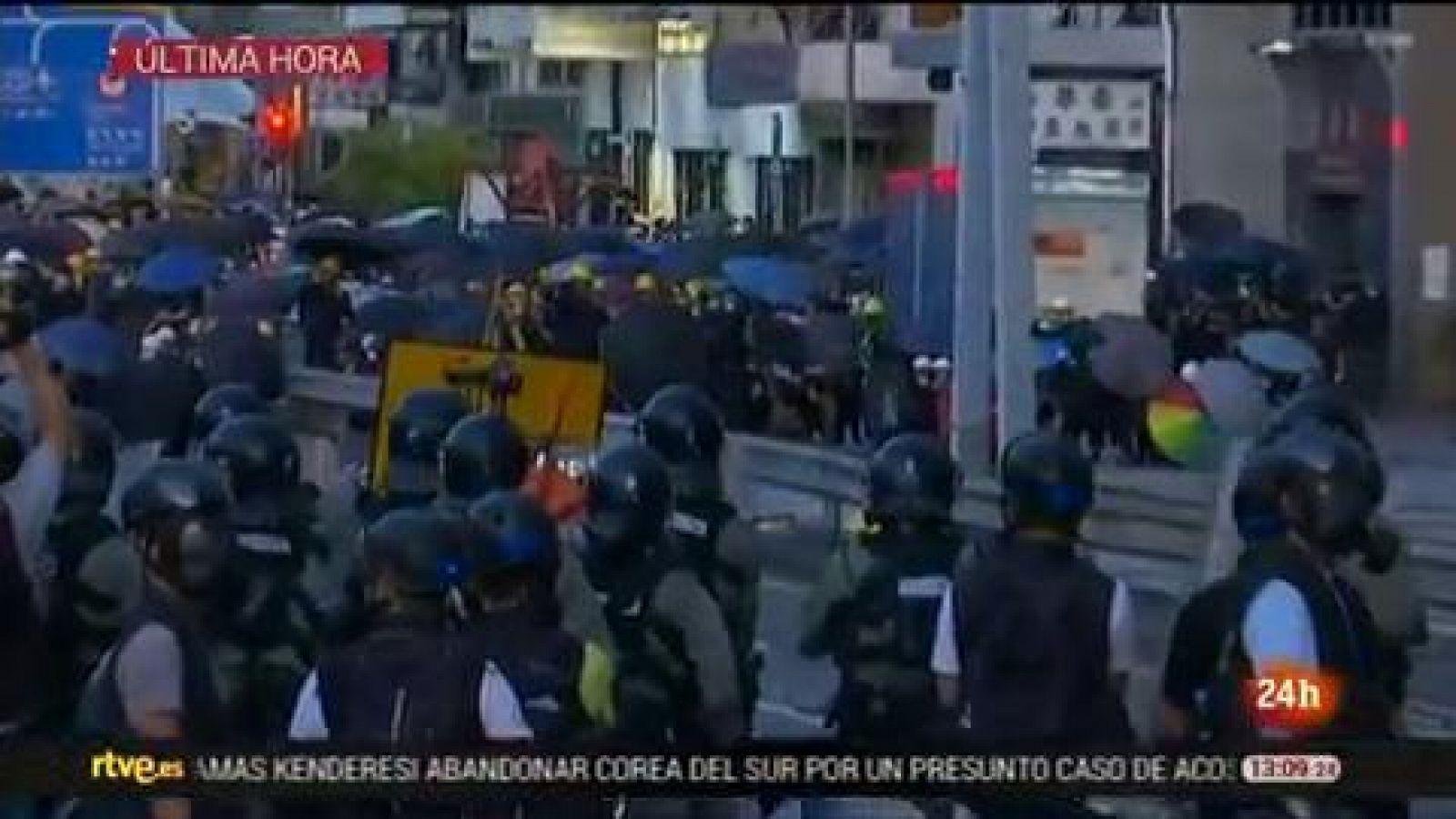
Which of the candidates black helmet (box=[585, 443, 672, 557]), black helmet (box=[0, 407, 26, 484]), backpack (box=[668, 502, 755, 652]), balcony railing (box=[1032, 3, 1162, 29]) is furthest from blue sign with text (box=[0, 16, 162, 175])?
balcony railing (box=[1032, 3, 1162, 29])

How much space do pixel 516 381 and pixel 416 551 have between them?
0.68 ft

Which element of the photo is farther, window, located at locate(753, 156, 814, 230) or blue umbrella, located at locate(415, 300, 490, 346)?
blue umbrella, located at locate(415, 300, 490, 346)

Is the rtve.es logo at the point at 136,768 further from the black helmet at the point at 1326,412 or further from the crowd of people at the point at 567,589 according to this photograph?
the black helmet at the point at 1326,412

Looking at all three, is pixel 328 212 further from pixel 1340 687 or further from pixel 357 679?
pixel 1340 687

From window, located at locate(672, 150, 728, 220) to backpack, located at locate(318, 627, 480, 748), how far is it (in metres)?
0.53

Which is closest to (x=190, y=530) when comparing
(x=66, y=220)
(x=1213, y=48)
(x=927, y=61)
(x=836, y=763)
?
(x=66, y=220)

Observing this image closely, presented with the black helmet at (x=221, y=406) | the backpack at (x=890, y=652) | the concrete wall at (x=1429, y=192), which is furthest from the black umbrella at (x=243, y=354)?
the concrete wall at (x=1429, y=192)

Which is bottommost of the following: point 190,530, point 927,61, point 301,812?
point 301,812

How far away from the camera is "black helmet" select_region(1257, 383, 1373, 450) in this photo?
99.0 inches

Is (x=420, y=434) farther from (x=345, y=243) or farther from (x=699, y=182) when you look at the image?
(x=699, y=182)

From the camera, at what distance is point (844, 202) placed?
252cm

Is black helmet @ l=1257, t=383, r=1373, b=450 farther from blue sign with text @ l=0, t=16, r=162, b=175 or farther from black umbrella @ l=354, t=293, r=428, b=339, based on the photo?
blue sign with text @ l=0, t=16, r=162, b=175

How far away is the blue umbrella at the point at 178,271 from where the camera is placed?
270 centimetres

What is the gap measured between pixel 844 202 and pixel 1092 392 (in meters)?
0.32
